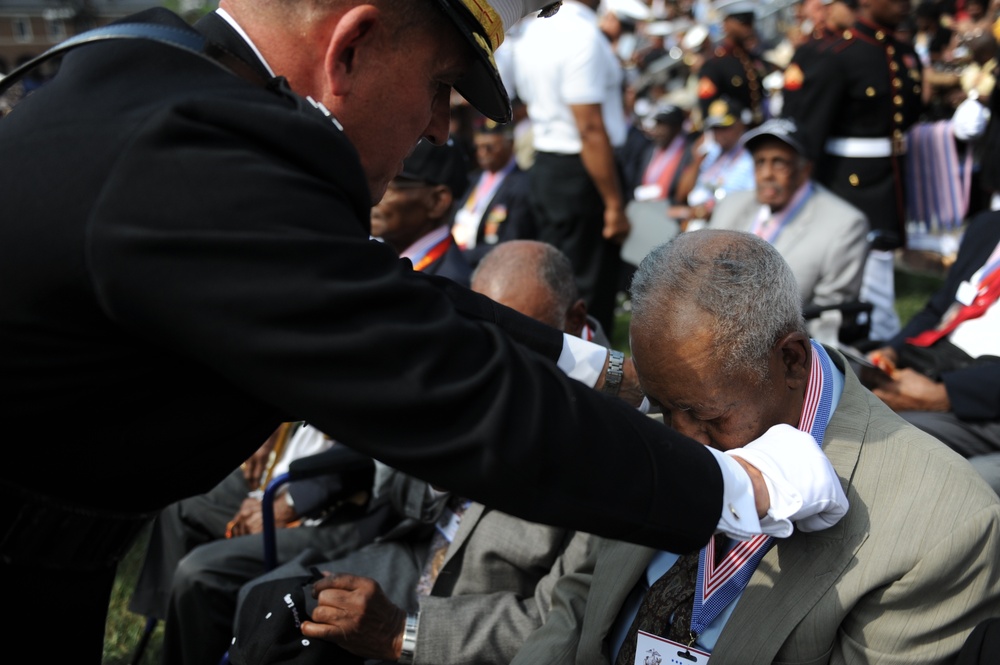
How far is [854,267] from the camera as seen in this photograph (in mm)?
4633

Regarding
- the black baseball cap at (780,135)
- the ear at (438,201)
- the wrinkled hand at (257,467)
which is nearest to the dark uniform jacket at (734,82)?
the black baseball cap at (780,135)

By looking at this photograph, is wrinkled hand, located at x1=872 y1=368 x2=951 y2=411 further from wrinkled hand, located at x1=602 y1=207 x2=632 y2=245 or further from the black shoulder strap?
the black shoulder strap

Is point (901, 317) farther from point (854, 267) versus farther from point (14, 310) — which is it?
point (14, 310)

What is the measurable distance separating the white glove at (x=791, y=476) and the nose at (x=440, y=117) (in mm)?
745

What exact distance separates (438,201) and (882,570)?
299cm

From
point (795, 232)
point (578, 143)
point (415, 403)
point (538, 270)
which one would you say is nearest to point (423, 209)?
point (538, 270)

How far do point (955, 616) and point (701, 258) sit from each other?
86 centimetres

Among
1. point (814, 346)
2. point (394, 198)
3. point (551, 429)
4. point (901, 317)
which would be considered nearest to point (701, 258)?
point (814, 346)

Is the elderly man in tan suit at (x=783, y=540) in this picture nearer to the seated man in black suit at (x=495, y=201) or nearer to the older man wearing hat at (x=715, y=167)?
the seated man in black suit at (x=495, y=201)

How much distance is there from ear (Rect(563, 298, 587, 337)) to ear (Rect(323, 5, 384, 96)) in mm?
1881

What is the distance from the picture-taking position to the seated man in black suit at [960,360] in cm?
Result: 328

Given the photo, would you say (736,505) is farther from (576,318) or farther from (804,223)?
(804,223)

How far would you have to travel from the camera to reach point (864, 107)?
6.76 m

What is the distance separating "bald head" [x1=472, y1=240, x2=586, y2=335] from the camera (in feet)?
10.5
